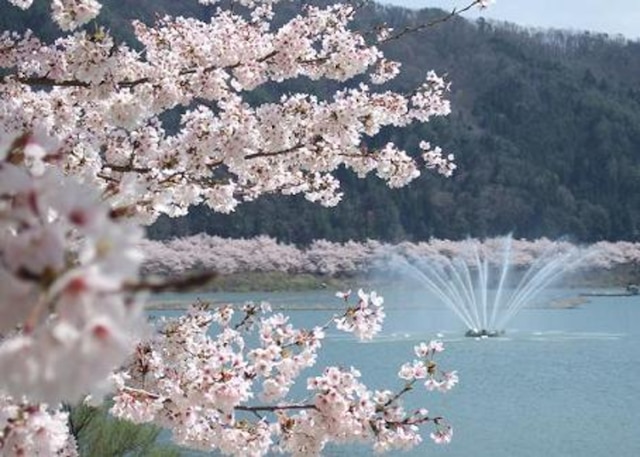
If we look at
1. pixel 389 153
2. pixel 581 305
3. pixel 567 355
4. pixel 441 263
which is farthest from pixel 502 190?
pixel 389 153

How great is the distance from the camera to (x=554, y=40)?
457 feet

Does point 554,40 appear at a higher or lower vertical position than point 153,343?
higher

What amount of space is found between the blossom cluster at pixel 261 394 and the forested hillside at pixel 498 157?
5977 centimetres

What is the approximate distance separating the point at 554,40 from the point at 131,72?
14123cm

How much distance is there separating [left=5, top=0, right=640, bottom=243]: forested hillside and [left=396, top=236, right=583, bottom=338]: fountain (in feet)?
33.0

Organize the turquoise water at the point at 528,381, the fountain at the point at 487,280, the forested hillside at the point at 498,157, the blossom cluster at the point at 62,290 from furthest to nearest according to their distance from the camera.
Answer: the forested hillside at the point at 498,157 → the fountain at the point at 487,280 → the turquoise water at the point at 528,381 → the blossom cluster at the point at 62,290

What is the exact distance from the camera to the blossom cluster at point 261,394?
4340 mm

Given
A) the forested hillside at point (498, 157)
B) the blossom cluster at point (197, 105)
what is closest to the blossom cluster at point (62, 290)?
the blossom cluster at point (197, 105)

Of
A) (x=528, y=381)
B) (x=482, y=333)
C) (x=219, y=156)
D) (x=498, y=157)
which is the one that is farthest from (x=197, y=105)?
(x=498, y=157)

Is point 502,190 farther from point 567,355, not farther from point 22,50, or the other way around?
point 22,50

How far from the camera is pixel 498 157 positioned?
332ft

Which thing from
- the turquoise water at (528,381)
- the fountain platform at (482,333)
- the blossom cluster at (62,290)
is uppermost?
the blossom cluster at (62,290)

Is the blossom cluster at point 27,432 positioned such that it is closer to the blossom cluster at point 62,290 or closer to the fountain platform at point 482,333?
the blossom cluster at point 62,290

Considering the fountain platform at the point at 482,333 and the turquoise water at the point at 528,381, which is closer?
the turquoise water at the point at 528,381
